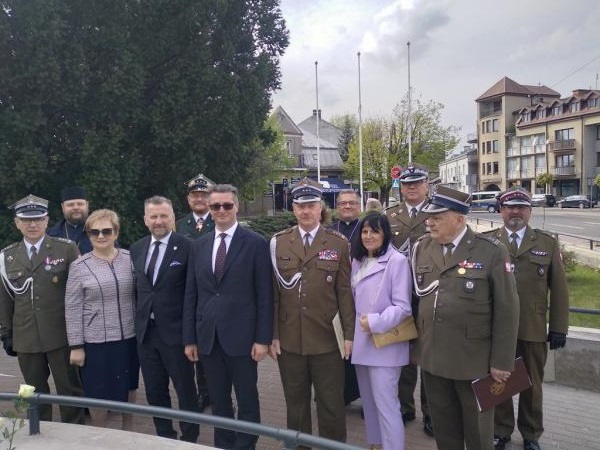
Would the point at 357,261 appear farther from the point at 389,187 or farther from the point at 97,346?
the point at 389,187

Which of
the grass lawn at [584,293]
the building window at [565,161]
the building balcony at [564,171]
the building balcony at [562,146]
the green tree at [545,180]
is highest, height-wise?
the building balcony at [562,146]

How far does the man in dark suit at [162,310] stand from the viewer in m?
4.06

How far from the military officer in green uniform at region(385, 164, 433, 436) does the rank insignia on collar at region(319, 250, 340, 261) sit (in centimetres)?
113

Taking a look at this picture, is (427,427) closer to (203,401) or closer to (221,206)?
(203,401)

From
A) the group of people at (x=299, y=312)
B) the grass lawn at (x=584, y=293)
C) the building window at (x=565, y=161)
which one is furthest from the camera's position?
the building window at (x=565, y=161)

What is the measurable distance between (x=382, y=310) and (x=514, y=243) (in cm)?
133

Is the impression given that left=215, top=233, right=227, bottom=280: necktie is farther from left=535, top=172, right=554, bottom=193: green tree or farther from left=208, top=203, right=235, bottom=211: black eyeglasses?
left=535, top=172, right=554, bottom=193: green tree

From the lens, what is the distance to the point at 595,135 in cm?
5578

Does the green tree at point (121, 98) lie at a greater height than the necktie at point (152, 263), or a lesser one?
greater

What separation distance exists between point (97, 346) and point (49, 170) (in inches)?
347

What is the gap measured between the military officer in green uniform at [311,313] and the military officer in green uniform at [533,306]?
1.40m

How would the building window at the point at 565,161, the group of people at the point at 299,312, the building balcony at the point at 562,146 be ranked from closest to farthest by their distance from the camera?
the group of people at the point at 299,312 < the building balcony at the point at 562,146 < the building window at the point at 565,161

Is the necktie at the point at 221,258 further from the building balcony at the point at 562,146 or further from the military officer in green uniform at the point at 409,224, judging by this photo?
the building balcony at the point at 562,146

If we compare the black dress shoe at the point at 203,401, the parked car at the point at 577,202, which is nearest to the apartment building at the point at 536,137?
the parked car at the point at 577,202
